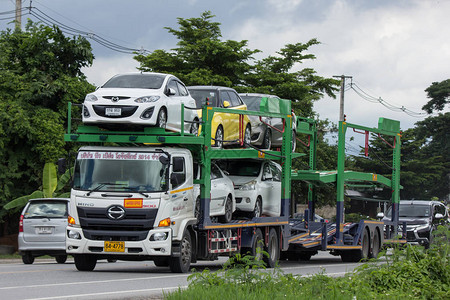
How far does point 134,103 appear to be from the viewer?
15.0 metres

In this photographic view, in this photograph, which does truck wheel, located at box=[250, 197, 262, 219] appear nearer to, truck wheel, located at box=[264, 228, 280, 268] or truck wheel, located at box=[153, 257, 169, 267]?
truck wheel, located at box=[264, 228, 280, 268]

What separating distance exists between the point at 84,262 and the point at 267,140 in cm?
595

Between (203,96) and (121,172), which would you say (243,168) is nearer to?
(203,96)

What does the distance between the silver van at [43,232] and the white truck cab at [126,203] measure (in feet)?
16.7

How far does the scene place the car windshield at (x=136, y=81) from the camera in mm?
15953

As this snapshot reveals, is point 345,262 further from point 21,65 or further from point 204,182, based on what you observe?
point 21,65

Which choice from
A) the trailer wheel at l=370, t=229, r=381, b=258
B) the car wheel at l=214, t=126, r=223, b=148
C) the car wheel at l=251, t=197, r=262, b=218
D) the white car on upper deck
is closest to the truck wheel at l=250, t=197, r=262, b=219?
the car wheel at l=251, t=197, r=262, b=218

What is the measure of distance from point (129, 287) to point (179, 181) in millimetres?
3476

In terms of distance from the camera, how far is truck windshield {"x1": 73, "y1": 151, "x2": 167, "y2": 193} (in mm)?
15039

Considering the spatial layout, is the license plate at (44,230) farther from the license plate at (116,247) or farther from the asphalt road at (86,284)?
the license plate at (116,247)

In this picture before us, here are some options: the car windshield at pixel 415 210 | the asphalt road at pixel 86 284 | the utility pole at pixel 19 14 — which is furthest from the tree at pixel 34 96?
the asphalt road at pixel 86 284

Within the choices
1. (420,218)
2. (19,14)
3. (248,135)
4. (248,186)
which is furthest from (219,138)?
(19,14)

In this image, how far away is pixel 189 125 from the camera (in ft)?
54.7

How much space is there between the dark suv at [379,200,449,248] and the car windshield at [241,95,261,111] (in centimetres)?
933
